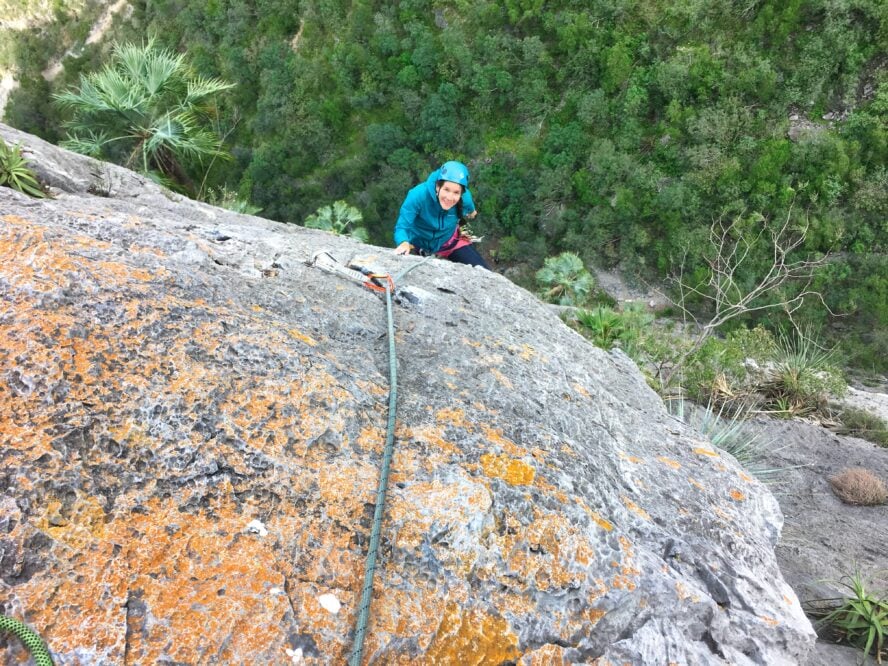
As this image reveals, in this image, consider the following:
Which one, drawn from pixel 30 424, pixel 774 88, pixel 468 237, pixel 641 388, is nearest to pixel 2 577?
pixel 30 424

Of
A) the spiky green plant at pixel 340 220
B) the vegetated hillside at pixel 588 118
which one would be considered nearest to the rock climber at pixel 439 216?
the spiky green plant at pixel 340 220

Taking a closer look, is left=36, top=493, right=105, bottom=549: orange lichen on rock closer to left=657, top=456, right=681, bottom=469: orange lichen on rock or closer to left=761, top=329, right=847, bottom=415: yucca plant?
left=657, top=456, right=681, bottom=469: orange lichen on rock

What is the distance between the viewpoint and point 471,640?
135cm

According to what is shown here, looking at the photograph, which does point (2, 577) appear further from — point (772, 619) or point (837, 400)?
point (837, 400)

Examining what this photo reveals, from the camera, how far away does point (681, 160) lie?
2667cm

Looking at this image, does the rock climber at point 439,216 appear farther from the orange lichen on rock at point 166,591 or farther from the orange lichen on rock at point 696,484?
the orange lichen on rock at point 166,591

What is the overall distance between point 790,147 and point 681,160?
193 inches

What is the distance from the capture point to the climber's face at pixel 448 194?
4172mm

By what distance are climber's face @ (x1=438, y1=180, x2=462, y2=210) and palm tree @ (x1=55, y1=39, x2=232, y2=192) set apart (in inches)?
247

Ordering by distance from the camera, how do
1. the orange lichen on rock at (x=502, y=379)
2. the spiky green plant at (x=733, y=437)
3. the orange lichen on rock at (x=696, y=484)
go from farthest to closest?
the spiky green plant at (x=733, y=437) → the orange lichen on rock at (x=502, y=379) → the orange lichen on rock at (x=696, y=484)

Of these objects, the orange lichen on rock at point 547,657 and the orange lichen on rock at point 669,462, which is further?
the orange lichen on rock at point 669,462

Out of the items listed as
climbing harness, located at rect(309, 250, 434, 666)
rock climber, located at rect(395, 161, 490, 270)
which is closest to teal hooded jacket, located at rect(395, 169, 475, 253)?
rock climber, located at rect(395, 161, 490, 270)

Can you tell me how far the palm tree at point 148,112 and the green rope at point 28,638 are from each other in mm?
8682

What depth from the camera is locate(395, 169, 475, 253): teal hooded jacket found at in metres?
4.36
